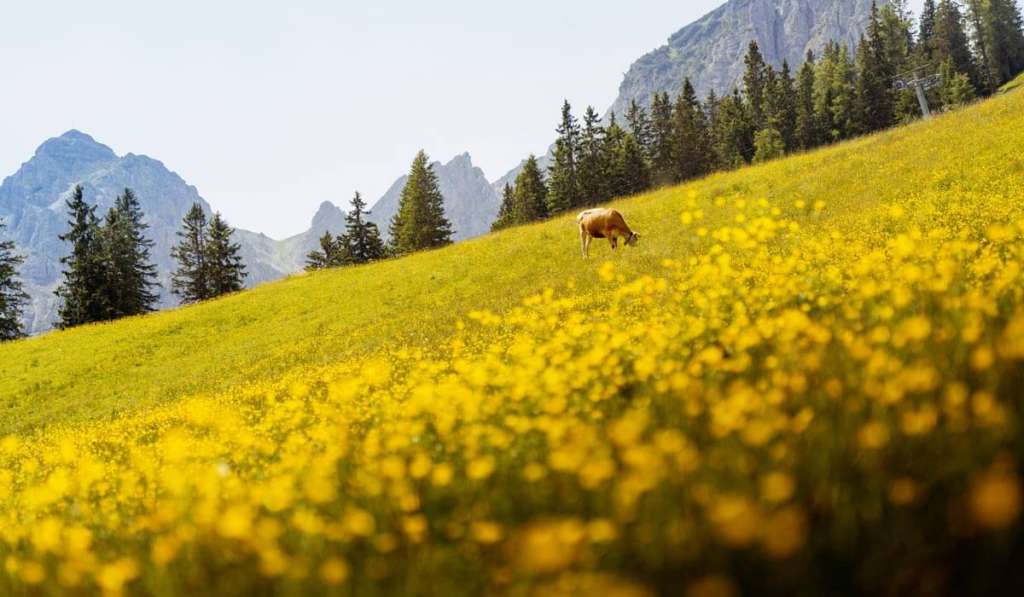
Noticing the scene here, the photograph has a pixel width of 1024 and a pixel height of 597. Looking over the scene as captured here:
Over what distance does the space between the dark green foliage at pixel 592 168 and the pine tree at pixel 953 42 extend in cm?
6372

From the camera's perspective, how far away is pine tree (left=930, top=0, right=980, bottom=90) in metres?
98.4

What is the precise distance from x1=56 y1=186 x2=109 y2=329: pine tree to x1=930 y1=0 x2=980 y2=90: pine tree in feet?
379

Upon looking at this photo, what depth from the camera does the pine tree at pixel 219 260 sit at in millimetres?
59188

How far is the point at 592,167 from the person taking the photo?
73562mm

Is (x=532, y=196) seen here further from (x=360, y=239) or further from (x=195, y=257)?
(x=195, y=257)

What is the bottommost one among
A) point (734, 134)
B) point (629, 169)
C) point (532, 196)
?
point (532, 196)

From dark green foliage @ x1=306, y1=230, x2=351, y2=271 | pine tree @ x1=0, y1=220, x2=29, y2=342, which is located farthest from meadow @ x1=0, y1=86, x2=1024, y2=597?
dark green foliage @ x1=306, y1=230, x2=351, y2=271

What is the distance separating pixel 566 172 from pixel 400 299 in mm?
54484

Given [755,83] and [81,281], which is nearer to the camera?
[81,281]

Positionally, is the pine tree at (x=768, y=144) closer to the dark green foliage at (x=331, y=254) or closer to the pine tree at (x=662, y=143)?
the pine tree at (x=662, y=143)

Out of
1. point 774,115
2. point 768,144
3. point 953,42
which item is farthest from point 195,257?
point 953,42

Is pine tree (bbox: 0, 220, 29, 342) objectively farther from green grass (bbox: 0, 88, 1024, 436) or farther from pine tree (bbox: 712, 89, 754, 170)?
pine tree (bbox: 712, 89, 754, 170)

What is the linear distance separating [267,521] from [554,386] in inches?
81.3

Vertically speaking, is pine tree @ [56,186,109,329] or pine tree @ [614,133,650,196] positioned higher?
pine tree @ [614,133,650,196]
